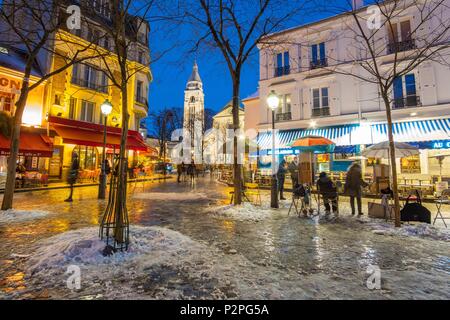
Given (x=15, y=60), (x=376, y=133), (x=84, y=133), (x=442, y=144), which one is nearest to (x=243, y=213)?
(x=442, y=144)

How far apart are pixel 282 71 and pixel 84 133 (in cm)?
1705

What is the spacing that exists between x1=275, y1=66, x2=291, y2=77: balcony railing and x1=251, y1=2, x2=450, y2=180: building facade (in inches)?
3.4

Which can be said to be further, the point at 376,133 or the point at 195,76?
the point at 195,76

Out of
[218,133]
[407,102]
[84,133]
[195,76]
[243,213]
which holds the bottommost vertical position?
[243,213]

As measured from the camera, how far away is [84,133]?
1833 centimetres

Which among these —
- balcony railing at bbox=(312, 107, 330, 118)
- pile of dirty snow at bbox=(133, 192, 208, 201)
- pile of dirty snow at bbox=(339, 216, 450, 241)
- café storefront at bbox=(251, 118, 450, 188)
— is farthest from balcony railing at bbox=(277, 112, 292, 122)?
pile of dirty snow at bbox=(339, 216, 450, 241)

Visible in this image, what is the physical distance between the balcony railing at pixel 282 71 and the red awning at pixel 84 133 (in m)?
14.2

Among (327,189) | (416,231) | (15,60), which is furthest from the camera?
(15,60)

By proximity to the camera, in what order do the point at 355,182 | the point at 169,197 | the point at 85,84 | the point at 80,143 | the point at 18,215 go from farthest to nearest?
the point at 85,84
the point at 80,143
the point at 169,197
the point at 355,182
the point at 18,215

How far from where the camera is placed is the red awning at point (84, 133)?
55.0 ft

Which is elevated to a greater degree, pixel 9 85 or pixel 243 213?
pixel 9 85

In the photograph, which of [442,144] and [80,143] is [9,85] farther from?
[442,144]

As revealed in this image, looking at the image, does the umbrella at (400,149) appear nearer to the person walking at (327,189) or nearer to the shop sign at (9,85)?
the person walking at (327,189)

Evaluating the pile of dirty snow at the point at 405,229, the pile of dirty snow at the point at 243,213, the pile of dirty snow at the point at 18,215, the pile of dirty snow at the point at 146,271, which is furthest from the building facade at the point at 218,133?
the pile of dirty snow at the point at 146,271
